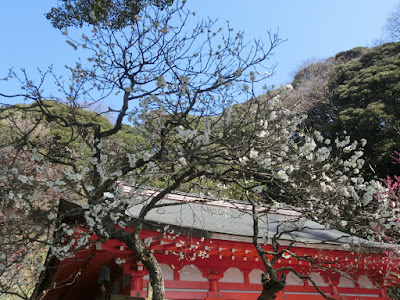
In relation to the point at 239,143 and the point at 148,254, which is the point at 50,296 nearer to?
the point at 148,254

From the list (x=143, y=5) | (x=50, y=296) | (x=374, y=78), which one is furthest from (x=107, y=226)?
(x=374, y=78)

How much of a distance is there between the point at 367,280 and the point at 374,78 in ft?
40.1

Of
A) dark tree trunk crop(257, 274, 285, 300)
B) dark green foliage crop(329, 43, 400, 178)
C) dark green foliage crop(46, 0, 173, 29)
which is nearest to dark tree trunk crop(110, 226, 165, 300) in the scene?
dark tree trunk crop(257, 274, 285, 300)

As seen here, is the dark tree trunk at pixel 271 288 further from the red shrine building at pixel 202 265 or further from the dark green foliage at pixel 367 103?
the dark green foliage at pixel 367 103

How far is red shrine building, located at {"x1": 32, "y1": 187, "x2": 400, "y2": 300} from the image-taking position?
4.17 metres

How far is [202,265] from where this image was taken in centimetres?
489

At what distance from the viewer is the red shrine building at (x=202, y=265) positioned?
4.17 metres

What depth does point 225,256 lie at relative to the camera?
16.0ft

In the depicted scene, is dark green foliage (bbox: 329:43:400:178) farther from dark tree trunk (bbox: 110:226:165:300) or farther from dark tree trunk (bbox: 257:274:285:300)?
dark tree trunk (bbox: 110:226:165:300)

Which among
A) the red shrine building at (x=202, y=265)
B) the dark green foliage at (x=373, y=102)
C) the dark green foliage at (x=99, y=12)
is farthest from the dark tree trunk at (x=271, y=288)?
the dark green foliage at (x=373, y=102)

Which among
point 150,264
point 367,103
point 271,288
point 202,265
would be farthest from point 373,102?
point 150,264

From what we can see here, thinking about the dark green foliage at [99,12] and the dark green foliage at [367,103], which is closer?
the dark green foliage at [99,12]

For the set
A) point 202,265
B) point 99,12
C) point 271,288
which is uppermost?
point 99,12

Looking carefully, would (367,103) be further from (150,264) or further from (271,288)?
(150,264)
